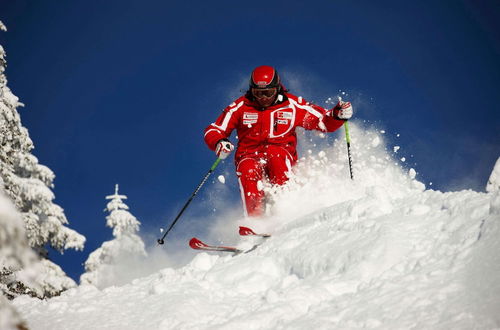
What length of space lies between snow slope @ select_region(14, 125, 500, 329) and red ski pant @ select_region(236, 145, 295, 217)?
2016mm

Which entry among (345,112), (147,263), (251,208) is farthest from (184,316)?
(147,263)

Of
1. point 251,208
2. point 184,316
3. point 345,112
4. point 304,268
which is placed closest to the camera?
point 184,316

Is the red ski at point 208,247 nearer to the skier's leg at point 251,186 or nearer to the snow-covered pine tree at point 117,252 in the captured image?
the skier's leg at point 251,186

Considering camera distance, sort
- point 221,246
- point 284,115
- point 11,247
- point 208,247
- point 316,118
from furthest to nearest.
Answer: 1. point 316,118
2. point 284,115
3. point 208,247
4. point 221,246
5. point 11,247

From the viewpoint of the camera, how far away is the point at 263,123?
27.1 feet

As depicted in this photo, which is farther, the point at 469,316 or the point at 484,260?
the point at 484,260

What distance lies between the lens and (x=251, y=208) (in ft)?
25.1

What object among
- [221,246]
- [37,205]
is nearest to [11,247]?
[221,246]

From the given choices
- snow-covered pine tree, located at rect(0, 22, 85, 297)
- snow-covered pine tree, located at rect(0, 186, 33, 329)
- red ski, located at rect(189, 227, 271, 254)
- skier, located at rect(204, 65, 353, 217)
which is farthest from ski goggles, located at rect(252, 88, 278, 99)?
snow-covered pine tree, located at rect(0, 186, 33, 329)

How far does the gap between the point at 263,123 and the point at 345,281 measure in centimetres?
510

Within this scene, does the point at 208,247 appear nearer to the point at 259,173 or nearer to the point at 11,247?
the point at 259,173

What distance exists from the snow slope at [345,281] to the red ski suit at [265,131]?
2.30m

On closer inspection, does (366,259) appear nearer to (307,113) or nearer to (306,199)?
(306,199)

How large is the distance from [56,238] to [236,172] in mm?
6922
